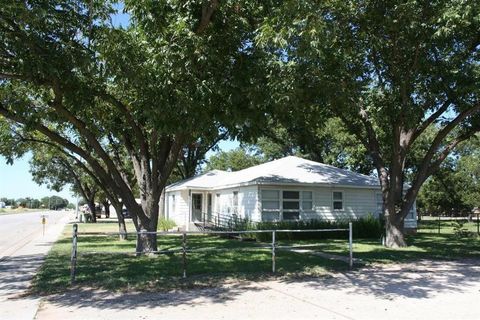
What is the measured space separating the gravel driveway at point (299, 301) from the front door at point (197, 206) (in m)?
20.6

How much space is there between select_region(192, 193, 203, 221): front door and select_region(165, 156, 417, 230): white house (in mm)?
2314

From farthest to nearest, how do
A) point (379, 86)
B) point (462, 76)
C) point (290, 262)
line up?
point (379, 86) → point (462, 76) → point (290, 262)

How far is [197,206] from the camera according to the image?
32156 mm

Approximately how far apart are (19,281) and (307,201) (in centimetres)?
1598

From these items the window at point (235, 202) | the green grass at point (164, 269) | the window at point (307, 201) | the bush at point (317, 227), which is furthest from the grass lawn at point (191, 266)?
the window at point (235, 202)

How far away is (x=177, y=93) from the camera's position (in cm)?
1001

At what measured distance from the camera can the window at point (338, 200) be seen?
25.3 metres

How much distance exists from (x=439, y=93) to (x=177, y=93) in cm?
966

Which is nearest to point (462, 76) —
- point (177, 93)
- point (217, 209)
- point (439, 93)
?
point (439, 93)

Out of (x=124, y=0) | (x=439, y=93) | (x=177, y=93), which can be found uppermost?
(x=124, y=0)

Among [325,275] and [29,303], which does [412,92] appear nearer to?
[325,275]

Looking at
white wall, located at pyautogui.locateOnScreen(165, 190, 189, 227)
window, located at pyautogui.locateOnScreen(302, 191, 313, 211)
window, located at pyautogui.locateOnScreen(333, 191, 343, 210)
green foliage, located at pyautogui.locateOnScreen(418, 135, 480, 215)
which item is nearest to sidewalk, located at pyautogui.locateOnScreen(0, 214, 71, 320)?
window, located at pyautogui.locateOnScreen(302, 191, 313, 211)

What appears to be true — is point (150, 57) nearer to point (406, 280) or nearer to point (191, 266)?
point (191, 266)

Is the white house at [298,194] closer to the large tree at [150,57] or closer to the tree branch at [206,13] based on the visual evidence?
the large tree at [150,57]
